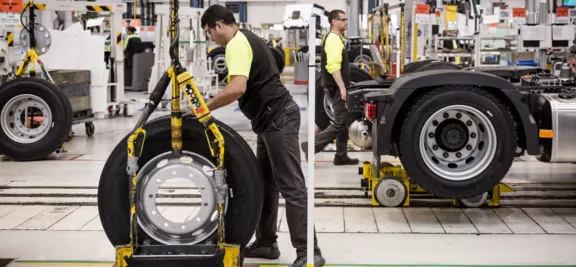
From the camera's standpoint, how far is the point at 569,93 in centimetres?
614

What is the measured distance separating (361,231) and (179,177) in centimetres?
195

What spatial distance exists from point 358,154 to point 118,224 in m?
5.69

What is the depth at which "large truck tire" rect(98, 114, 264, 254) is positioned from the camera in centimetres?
418

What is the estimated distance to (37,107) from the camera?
9.04 metres

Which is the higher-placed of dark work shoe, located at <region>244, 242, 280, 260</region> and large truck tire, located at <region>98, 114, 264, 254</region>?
large truck tire, located at <region>98, 114, 264, 254</region>

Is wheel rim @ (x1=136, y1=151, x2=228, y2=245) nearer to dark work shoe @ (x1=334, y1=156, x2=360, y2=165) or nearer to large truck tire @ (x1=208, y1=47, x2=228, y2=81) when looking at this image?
dark work shoe @ (x1=334, y1=156, x2=360, y2=165)

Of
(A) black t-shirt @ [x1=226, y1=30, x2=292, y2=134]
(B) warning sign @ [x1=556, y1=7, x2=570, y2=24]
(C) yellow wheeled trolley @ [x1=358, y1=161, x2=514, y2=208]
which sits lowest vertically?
(C) yellow wheeled trolley @ [x1=358, y1=161, x2=514, y2=208]

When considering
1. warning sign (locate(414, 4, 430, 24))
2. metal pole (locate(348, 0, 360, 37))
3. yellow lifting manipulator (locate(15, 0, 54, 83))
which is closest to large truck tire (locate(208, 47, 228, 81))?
metal pole (locate(348, 0, 360, 37))

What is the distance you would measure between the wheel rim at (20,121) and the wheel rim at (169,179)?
205 inches

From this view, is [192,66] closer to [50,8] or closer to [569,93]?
[50,8]

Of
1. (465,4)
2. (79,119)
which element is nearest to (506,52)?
(465,4)

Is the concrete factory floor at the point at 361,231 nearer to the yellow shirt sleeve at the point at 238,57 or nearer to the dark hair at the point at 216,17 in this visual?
the yellow shirt sleeve at the point at 238,57

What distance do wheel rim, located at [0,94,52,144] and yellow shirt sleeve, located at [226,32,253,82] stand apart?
5.30m

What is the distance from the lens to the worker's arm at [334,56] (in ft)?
26.5
